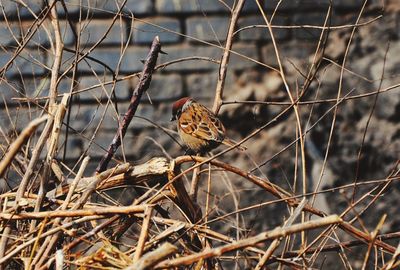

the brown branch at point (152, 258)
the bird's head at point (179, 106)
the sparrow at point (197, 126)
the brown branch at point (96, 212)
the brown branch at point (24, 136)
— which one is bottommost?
the sparrow at point (197, 126)

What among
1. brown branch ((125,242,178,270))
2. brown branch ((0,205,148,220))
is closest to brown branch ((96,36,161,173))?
brown branch ((0,205,148,220))

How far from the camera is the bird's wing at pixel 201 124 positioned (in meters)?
3.62

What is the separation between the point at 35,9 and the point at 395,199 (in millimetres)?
2230

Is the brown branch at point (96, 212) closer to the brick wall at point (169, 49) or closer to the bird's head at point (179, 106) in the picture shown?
the bird's head at point (179, 106)

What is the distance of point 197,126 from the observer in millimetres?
3680

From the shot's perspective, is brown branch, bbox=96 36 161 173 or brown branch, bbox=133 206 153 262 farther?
brown branch, bbox=96 36 161 173

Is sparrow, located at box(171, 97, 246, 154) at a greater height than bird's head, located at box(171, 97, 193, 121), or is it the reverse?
bird's head, located at box(171, 97, 193, 121)

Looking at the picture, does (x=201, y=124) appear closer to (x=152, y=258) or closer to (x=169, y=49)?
(x=169, y=49)

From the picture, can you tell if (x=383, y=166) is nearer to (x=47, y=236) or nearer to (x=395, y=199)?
(x=395, y=199)

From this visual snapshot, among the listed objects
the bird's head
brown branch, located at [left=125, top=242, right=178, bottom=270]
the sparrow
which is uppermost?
brown branch, located at [left=125, top=242, right=178, bottom=270]

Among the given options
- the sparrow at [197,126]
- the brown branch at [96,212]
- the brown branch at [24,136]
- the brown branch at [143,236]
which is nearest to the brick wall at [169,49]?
the sparrow at [197,126]

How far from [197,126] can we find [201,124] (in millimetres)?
24

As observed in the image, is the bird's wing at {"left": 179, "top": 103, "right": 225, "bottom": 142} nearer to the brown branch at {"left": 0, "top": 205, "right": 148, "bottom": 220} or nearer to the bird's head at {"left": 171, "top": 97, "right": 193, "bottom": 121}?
the bird's head at {"left": 171, "top": 97, "right": 193, "bottom": 121}

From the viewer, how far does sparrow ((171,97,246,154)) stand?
11.9 feet
